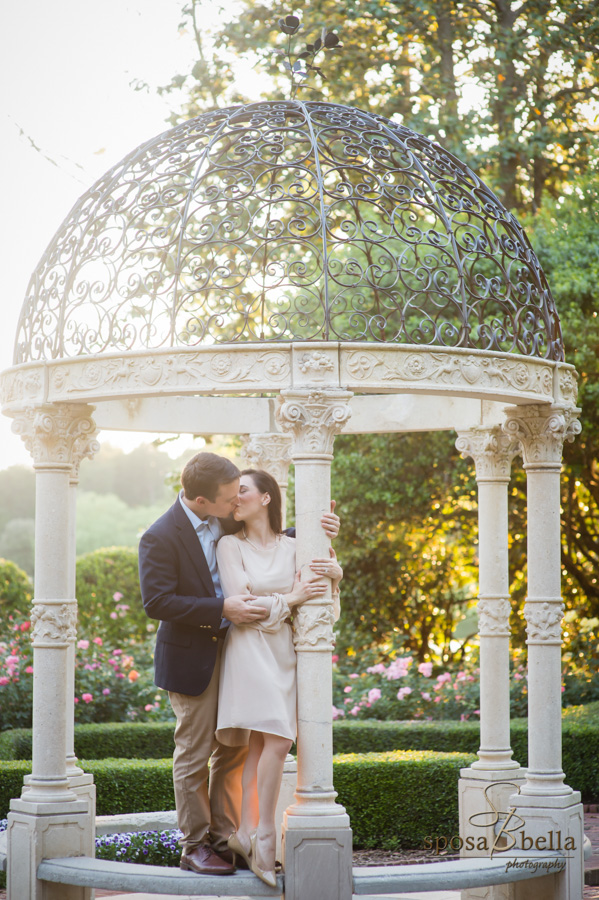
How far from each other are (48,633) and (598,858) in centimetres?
491

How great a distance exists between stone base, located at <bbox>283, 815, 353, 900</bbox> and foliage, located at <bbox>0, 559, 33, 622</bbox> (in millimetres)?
12037

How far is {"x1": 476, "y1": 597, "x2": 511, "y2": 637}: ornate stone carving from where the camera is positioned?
24.6 ft

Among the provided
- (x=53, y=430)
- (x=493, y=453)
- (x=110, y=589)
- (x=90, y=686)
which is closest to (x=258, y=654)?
(x=53, y=430)

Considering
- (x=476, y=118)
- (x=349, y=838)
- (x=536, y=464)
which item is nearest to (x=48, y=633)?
(x=349, y=838)

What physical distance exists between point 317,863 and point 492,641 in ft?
9.10

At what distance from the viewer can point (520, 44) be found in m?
15.4

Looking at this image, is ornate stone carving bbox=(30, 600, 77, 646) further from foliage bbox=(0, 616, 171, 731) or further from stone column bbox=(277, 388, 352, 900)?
foliage bbox=(0, 616, 171, 731)

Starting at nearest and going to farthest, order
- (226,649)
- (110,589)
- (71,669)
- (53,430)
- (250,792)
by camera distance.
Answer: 1. (250,792)
2. (226,649)
3. (53,430)
4. (71,669)
5. (110,589)

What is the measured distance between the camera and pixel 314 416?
5465 millimetres

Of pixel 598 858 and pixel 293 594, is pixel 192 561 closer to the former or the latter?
pixel 293 594

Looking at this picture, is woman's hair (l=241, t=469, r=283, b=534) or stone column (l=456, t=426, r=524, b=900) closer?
woman's hair (l=241, t=469, r=283, b=534)

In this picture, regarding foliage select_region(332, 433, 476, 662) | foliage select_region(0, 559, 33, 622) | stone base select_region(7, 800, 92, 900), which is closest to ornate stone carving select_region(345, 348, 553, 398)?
stone base select_region(7, 800, 92, 900)

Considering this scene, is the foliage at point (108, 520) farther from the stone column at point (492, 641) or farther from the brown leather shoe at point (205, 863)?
the brown leather shoe at point (205, 863)

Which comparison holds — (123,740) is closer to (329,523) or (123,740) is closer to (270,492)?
(270,492)
